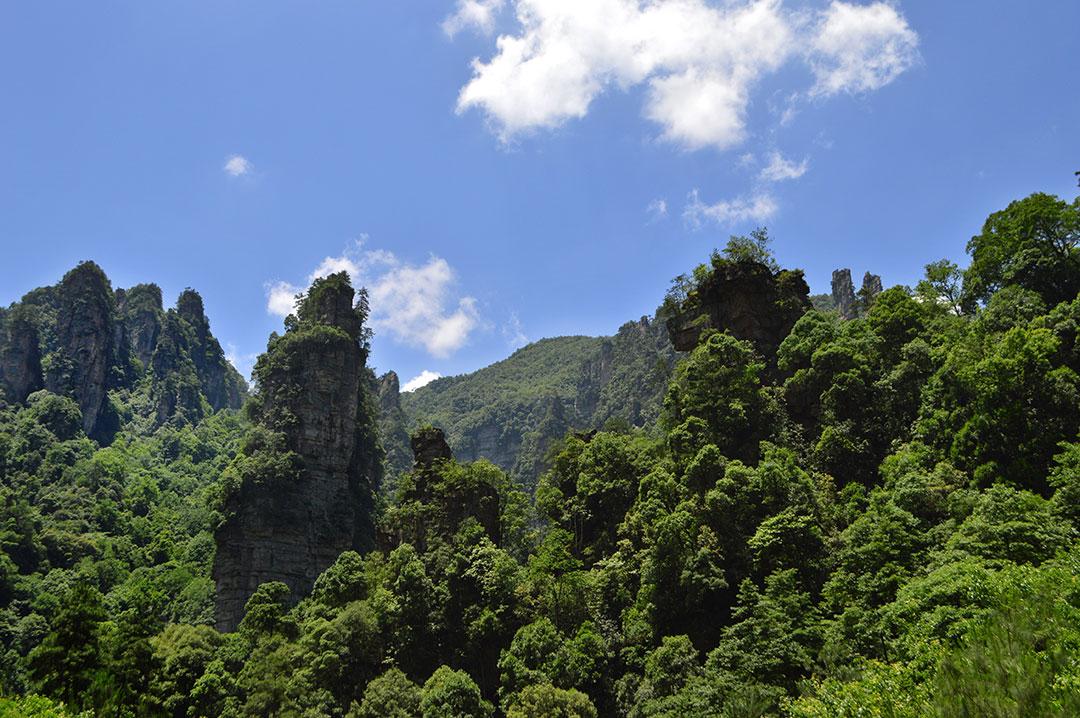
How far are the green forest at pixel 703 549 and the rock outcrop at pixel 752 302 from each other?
186mm

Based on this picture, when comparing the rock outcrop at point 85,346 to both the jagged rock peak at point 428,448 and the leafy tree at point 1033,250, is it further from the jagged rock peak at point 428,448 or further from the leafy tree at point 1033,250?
the leafy tree at point 1033,250

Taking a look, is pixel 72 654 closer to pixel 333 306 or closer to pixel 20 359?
pixel 333 306

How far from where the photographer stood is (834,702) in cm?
1819

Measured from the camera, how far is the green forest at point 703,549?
72.6 ft

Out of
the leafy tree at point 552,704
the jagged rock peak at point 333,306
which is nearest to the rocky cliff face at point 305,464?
the jagged rock peak at point 333,306

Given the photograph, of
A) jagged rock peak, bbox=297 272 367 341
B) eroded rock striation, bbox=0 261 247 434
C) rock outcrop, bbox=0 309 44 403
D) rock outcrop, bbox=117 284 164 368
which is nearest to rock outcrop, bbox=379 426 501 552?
jagged rock peak, bbox=297 272 367 341

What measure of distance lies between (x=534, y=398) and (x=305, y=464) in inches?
3642

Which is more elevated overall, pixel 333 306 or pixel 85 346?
pixel 85 346

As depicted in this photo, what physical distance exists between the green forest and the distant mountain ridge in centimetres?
4058

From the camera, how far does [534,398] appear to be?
158 metres

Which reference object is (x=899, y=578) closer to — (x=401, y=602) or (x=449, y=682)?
(x=449, y=682)

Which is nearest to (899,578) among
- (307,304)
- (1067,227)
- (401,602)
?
(1067,227)

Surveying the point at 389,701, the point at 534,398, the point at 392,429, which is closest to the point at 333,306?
the point at 389,701

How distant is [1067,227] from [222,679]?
163 feet
